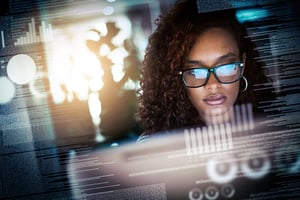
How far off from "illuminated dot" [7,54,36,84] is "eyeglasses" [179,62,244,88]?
0.61 m

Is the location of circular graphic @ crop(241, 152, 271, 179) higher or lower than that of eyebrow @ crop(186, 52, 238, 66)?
lower

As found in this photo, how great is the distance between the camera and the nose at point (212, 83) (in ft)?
4.07

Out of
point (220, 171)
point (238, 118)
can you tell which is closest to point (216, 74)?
point (238, 118)

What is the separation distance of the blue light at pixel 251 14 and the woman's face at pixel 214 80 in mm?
93

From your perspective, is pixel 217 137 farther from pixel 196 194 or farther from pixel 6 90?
pixel 6 90

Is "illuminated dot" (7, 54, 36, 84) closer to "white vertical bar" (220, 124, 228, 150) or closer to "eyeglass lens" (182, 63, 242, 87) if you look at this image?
"eyeglass lens" (182, 63, 242, 87)

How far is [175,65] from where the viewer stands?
1.26 m

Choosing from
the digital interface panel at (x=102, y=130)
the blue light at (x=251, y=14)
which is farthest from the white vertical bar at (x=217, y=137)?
the blue light at (x=251, y=14)

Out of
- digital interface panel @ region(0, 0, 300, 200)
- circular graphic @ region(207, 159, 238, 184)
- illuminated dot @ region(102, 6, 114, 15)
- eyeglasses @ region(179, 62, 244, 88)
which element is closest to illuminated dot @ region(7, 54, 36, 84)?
digital interface panel @ region(0, 0, 300, 200)

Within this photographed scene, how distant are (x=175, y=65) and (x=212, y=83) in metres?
0.16

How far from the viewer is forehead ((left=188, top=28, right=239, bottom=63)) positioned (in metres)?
1.23

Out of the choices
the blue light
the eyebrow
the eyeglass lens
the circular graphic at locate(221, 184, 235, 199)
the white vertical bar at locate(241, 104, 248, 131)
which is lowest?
the circular graphic at locate(221, 184, 235, 199)

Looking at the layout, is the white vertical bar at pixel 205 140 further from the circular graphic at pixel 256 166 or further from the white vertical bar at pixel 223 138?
the circular graphic at pixel 256 166

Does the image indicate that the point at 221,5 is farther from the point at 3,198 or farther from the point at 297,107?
the point at 3,198
